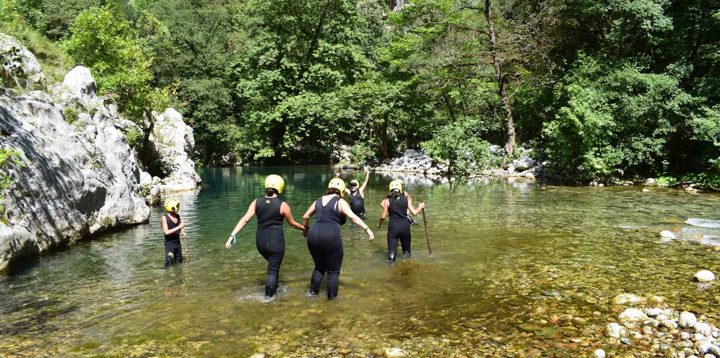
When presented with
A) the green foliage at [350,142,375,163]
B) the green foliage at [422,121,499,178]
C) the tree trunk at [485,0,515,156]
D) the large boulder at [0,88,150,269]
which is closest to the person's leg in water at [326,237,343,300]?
the large boulder at [0,88,150,269]

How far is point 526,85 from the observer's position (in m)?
34.8

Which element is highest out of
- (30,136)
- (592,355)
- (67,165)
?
(30,136)

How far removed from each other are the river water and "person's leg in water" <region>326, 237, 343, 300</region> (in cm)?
33

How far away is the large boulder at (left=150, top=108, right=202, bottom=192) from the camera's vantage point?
30.5 metres

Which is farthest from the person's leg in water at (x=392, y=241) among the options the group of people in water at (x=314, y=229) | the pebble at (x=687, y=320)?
the pebble at (x=687, y=320)

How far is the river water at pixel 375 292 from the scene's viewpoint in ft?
21.0

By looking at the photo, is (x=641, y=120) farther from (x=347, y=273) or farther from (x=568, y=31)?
Result: (x=347, y=273)

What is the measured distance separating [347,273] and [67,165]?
9.32 meters

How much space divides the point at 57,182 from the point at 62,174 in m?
0.42

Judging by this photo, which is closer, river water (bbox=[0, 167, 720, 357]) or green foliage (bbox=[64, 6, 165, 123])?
river water (bbox=[0, 167, 720, 357])

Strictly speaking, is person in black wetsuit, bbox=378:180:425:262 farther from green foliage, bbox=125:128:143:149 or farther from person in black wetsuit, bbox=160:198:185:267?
green foliage, bbox=125:128:143:149

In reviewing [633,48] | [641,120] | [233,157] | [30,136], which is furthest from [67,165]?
[233,157]

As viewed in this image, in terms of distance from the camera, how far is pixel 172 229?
10.5 m

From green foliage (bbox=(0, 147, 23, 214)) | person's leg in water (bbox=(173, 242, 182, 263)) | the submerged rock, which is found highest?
green foliage (bbox=(0, 147, 23, 214))
